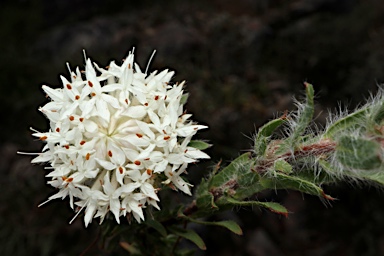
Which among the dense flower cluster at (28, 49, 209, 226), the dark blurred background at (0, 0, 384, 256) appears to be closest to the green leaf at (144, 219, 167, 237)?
the dense flower cluster at (28, 49, 209, 226)

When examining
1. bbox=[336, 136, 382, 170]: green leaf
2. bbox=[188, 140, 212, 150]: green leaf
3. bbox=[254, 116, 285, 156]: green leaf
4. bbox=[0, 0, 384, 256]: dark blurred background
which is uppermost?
bbox=[336, 136, 382, 170]: green leaf

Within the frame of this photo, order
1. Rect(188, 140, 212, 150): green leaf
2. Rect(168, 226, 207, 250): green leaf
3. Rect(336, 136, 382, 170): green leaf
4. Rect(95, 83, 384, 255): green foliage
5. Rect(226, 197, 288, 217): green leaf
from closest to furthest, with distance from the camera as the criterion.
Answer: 1. Rect(336, 136, 382, 170): green leaf
2. Rect(95, 83, 384, 255): green foliage
3. Rect(226, 197, 288, 217): green leaf
4. Rect(188, 140, 212, 150): green leaf
5. Rect(168, 226, 207, 250): green leaf

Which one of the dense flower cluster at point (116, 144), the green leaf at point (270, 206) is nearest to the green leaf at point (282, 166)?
the green leaf at point (270, 206)

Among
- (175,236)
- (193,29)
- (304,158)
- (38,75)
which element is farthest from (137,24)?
(304,158)

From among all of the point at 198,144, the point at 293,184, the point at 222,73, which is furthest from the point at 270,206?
the point at 222,73

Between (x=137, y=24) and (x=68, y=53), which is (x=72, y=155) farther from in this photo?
(x=137, y=24)

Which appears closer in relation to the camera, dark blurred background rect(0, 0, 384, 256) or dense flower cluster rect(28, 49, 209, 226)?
dense flower cluster rect(28, 49, 209, 226)

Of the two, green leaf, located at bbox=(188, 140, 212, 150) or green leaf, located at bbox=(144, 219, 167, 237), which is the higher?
green leaf, located at bbox=(188, 140, 212, 150)

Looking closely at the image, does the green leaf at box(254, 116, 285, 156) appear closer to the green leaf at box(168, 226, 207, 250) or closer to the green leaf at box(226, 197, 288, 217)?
the green leaf at box(226, 197, 288, 217)
